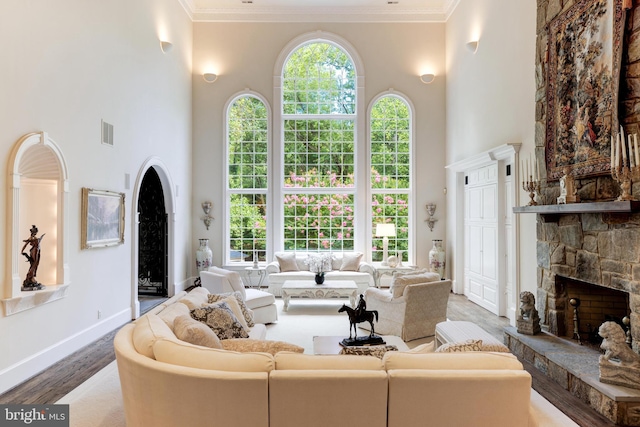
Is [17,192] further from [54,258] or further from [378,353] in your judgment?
[378,353]

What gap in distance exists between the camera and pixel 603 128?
3814 millimetres

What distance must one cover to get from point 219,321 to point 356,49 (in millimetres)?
7258

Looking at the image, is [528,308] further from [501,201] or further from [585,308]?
[501,201]

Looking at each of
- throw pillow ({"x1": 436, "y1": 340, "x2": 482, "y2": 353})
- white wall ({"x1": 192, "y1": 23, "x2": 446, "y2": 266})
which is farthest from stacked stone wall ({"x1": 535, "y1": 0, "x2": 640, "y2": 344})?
white wall ({"x1": 192, "y1": 23, "x2": 446, "y2": 266})

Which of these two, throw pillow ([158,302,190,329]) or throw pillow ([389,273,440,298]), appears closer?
throw pillow ([158,302,190,329])

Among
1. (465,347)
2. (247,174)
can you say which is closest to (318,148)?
(247,174)

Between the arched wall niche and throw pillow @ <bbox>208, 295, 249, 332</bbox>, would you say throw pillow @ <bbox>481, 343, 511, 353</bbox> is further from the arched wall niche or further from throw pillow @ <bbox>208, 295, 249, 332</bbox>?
the arched wall niche

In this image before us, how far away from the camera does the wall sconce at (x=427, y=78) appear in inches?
350

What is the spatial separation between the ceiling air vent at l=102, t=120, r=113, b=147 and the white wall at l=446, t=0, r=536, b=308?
17.9 ft

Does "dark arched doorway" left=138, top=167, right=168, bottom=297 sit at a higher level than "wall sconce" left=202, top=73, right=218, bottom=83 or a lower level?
lower

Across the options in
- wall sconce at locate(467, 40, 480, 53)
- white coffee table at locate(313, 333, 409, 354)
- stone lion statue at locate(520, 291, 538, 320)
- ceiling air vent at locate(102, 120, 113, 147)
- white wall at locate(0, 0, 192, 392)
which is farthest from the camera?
wall sconce at locate(467, 40, 480, 53)

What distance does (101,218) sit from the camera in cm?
528

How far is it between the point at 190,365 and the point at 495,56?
246 inches

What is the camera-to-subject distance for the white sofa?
7.81 meters
